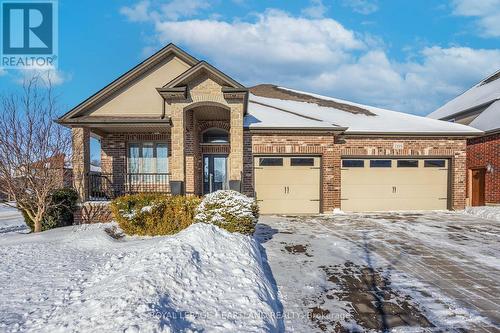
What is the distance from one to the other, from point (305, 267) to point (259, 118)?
8.09 meters

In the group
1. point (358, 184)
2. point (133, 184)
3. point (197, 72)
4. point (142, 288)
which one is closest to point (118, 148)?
point (133, 184)

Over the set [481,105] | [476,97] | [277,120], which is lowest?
[277,120]

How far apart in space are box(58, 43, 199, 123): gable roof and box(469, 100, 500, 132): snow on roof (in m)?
14.3

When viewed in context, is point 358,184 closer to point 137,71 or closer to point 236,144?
point 236,144

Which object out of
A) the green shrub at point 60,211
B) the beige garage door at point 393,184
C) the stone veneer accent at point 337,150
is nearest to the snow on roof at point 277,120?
the stone veneer accent at point 337,150

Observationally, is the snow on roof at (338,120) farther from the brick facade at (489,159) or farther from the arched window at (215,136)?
the arched window at (215,136)

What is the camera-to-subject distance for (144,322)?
109 inches

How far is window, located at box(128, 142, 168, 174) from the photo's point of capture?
12.0m

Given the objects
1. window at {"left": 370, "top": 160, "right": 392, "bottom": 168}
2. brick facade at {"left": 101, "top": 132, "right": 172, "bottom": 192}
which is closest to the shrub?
brick facade at {"left": 101, "top": 132, "right": 172, "bottom": 192}

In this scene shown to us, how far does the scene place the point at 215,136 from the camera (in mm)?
12000

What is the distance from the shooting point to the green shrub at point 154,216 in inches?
291

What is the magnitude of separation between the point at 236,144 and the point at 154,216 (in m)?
3.64

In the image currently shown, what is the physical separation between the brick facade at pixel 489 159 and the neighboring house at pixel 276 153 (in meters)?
1.13

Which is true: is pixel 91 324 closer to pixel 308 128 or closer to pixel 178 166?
pixel 178 166
